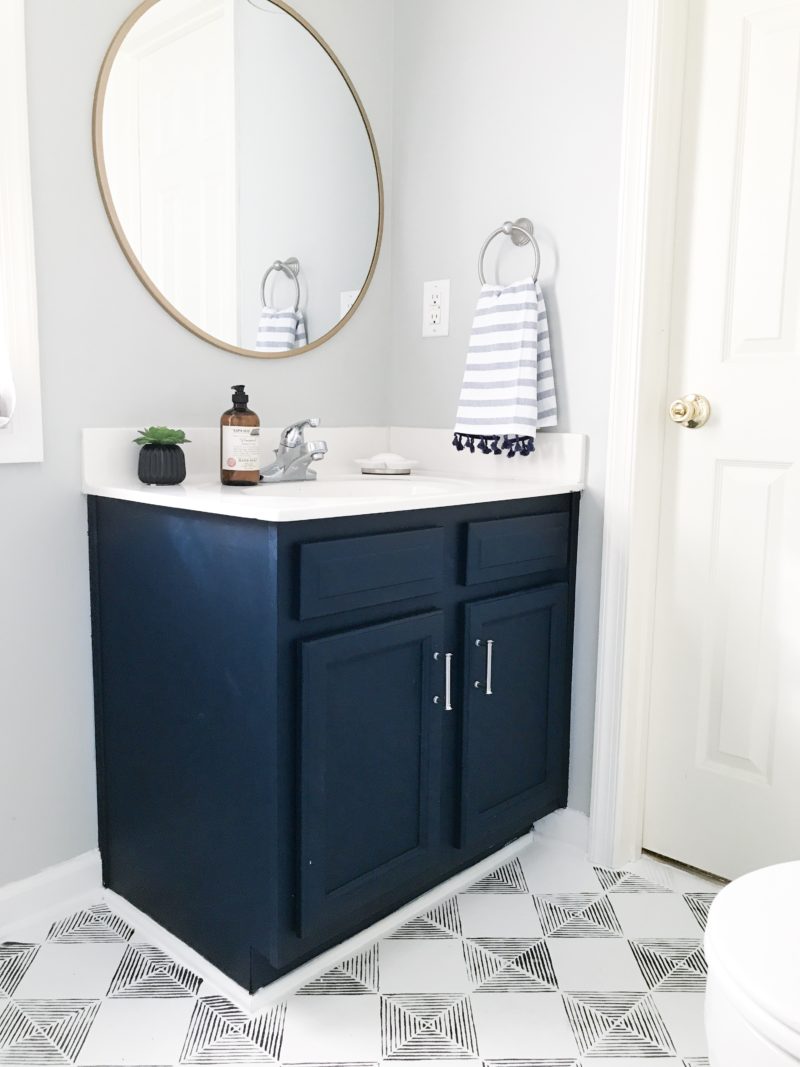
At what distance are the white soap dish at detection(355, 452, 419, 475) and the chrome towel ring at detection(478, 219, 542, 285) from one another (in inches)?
17.7

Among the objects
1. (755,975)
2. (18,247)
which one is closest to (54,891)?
(18,247)

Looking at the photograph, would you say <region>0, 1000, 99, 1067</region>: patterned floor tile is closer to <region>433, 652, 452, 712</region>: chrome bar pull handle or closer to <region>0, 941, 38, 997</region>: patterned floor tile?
<region>0, 941, 38, 997</region>: patterned floor tile

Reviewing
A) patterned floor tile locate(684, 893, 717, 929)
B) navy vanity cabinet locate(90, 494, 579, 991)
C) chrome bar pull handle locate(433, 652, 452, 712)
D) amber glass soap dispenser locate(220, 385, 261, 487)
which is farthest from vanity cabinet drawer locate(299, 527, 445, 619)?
patterned floor tile locate(684, 893, 717, 929)

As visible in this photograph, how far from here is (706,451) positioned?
5.85 ft

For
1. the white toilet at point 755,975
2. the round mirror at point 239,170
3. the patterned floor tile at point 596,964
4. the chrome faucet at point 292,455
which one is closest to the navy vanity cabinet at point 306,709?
the patterned floor tile at point 596,964

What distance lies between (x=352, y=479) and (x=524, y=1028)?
1119mm

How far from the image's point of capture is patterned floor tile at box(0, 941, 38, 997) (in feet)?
4.83

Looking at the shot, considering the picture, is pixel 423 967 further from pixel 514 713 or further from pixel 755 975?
pixel 755 975

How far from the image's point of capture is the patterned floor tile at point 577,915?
1.66 metres

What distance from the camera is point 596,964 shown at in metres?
1.56

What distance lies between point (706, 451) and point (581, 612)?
0.43 m

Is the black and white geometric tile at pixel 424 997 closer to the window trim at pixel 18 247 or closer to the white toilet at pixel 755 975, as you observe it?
the white toilet at pixel 755 975

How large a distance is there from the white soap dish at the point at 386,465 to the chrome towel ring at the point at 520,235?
0.45 metres

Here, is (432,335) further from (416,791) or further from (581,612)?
(416,791)
